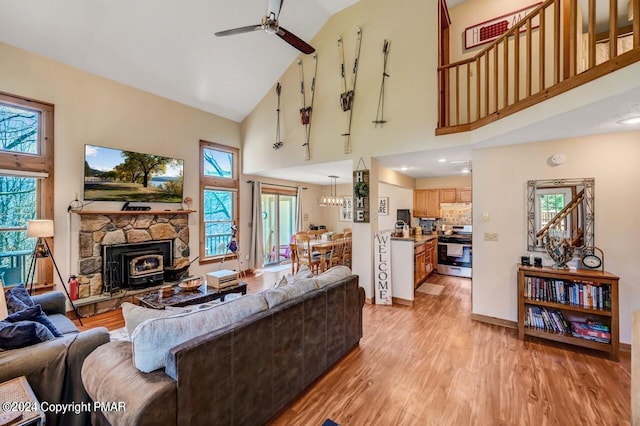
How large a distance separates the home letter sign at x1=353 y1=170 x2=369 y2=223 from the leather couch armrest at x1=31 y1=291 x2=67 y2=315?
3.78 metres

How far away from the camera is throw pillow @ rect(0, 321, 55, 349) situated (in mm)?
1625

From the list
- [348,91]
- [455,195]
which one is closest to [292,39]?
[348,91]

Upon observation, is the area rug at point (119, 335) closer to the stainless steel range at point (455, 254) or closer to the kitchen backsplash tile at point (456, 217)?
the stainless steel range at point (455, 254)

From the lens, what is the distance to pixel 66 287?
12.5ft

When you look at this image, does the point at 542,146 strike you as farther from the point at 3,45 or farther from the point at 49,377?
the point at 3,45

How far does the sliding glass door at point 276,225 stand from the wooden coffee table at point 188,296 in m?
3.31

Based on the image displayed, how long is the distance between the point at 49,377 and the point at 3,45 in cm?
421

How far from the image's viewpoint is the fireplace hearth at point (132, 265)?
4.14 m

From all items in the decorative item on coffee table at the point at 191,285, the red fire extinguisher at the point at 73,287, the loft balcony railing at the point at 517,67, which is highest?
the loft balcony railing at the point at 517,67

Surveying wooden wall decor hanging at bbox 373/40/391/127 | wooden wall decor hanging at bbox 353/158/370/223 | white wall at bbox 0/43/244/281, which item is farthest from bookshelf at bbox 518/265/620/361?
white wall at bbox 0/43/244/281

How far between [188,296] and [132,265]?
1815 millimetres

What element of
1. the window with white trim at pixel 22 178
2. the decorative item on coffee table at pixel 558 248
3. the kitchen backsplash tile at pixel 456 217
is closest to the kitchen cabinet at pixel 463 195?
the kitchen backsplash tile at pixel 456 217

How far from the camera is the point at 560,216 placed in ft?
10.4

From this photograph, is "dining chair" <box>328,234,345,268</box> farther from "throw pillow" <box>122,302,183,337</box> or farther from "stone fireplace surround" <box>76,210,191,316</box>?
"throw pillow" <box>122,302,183,337</box>
